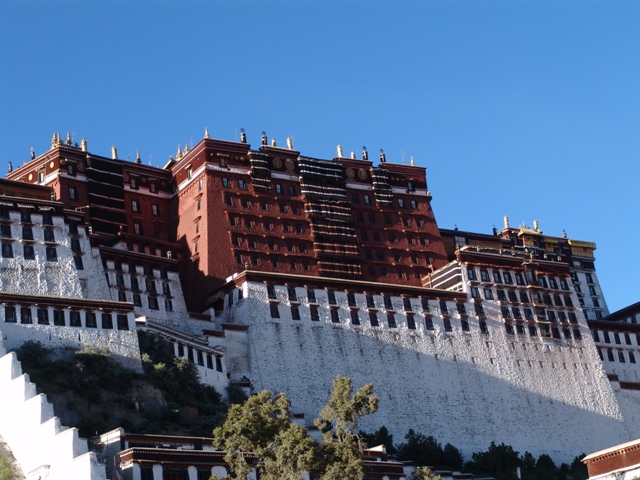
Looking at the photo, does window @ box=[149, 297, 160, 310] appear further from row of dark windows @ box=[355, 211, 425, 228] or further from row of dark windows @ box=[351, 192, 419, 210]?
row of dark windows @ box=[351, 192, 419, 210]

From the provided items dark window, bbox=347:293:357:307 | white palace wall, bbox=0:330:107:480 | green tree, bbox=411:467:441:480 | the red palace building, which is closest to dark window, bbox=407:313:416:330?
dark window, bbox=347:293:357:307

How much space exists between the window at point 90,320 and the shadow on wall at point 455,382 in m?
15.4

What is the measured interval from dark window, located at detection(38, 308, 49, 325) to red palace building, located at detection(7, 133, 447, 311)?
16.7 metres

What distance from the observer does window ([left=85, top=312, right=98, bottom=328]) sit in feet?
247

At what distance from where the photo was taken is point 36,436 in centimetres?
6141

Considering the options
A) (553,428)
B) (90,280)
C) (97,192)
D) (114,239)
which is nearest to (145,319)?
(90,280)

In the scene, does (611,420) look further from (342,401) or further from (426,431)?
(342,401)

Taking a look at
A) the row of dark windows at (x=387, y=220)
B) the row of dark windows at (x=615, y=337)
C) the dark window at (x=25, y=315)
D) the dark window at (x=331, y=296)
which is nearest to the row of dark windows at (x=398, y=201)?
the row of dark windows at (x=387, y=220)

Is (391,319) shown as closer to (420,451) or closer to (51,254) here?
(420,451)

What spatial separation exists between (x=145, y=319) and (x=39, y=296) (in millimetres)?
8729

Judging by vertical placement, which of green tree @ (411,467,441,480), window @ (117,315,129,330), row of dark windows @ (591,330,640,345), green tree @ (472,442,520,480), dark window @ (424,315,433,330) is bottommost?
green tree @ (411,467,441,480)

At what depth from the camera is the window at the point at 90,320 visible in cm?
7544

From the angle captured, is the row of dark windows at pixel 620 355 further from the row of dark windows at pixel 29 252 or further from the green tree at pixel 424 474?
the row of dark windows at pixel 29 252

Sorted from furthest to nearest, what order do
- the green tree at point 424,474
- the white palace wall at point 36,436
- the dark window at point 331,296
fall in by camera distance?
1. the dark window at point 331,296
2. the green tree at point 424,474
3. the white palace wall at point 36,436
